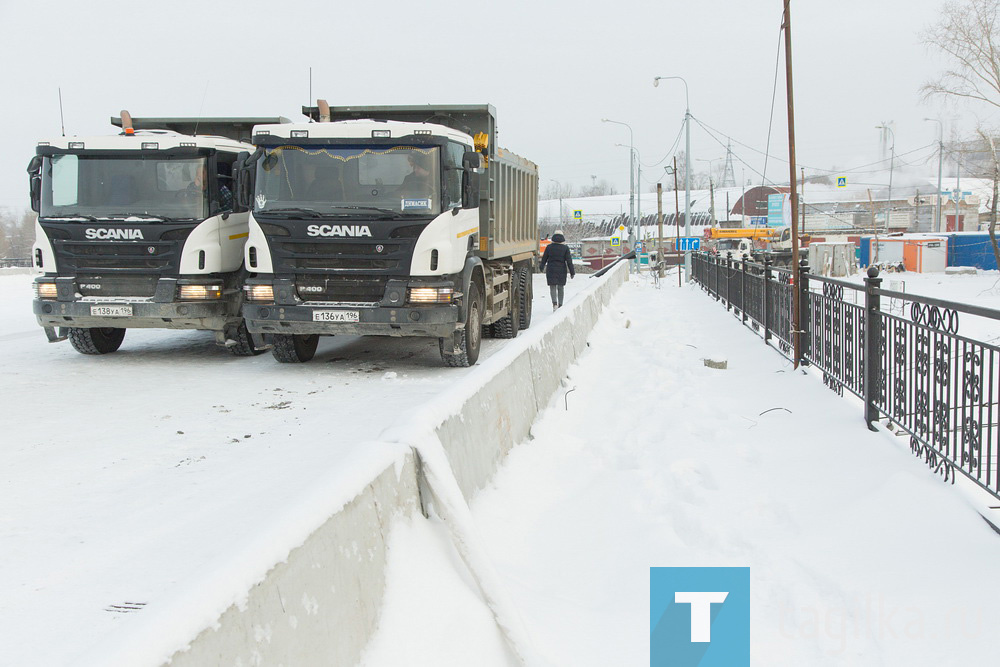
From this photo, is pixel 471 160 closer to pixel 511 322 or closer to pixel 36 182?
pixel 511 322

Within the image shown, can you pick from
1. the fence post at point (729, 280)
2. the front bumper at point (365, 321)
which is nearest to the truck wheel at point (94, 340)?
the front bumper at point (365, 321)

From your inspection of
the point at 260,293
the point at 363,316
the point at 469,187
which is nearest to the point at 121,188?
the point at 260,293

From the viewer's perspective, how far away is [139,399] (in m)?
8.99

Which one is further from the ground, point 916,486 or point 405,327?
point 405,327

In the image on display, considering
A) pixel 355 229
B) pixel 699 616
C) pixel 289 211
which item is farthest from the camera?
pixel 289 211

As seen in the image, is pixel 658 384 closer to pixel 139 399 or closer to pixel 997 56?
pixel 139 399

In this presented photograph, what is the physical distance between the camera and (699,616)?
404cm

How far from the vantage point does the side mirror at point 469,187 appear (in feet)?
35.2

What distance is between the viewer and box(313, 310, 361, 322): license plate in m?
10.2

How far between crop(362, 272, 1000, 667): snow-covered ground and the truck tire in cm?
281

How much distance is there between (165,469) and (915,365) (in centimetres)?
528

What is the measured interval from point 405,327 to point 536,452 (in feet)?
13.0

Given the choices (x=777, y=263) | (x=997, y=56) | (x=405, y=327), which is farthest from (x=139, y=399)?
(x=777, y=263)

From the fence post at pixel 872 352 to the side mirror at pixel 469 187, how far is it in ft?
16.8
